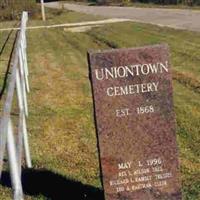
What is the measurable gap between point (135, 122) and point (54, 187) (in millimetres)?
1447

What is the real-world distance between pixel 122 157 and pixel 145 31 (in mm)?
19786

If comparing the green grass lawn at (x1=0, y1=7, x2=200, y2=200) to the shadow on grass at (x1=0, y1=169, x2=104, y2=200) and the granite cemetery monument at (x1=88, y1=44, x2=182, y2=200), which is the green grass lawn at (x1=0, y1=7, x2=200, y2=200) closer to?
the shadow on grass at (x1=0, y1=169, x2=104, y2=200)

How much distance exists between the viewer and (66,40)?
78.5ft

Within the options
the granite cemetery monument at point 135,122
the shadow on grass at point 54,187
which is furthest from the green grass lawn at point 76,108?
the granite cemetery monument at point 135,122

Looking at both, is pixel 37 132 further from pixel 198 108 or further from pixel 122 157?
pixel 122 157

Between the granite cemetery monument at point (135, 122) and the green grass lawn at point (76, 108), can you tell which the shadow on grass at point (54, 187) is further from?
the granite cemetery monument at point (135, 122)

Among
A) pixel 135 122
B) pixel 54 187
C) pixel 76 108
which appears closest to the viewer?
pixel 135 122

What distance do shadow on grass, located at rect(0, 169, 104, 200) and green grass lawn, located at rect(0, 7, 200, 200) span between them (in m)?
0.03

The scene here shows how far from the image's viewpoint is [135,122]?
5.84 metres

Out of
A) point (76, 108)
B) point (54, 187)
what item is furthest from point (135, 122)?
point (76, 108)

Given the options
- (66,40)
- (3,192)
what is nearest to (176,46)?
(66,40)

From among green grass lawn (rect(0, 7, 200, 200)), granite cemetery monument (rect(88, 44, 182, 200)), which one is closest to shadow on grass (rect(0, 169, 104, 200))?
green grass lawn (rect(0, 7, 200, 200))

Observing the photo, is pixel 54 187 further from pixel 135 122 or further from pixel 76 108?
pixel 76 108

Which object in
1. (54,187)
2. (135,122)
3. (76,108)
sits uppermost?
(135,122)
